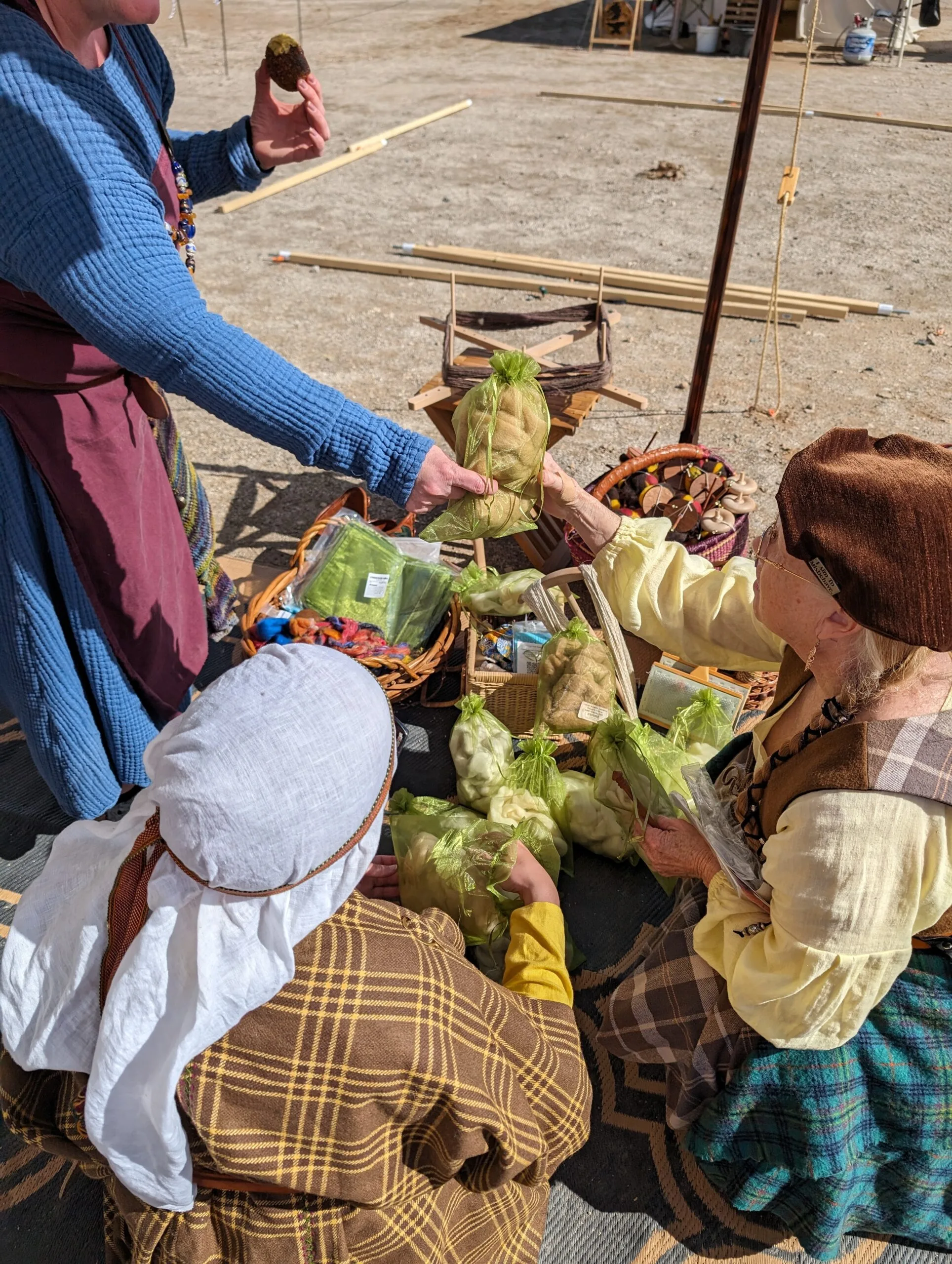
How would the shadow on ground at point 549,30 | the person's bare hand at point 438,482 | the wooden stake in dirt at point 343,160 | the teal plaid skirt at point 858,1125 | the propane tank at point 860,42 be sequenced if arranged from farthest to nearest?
the shadow on ground at point 549,30
the propane tank at point 860,42
the wooden stake in dirt at point 343,160
the person's bare hand at point 438,482
the teal plaid skirt at point 858,1125

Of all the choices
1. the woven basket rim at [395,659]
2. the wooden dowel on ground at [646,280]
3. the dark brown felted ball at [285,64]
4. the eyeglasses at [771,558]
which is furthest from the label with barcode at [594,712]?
the wooden dowel on ground at [646,280]

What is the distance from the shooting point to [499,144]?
31.3 ft

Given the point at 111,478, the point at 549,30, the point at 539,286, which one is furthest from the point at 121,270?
the point at 549,30

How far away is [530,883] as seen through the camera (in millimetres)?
2064

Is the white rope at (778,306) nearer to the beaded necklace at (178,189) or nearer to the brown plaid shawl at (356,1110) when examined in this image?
the beaded necklace at (178,189)

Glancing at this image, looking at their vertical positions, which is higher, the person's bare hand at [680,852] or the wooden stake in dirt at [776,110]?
the wooden stake in dirt at [776,110]

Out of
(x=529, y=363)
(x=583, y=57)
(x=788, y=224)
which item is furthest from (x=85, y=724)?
(x=583, y=57)

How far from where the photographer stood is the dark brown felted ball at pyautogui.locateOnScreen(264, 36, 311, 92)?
265 cm

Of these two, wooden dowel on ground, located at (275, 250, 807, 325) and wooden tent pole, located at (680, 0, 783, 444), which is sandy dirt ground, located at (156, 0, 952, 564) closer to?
wooden dowel on ground, located at (275, 250, 807, 325)

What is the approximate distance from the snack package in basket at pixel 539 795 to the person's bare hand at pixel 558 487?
74 centimetres

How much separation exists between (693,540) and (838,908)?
6.71ft

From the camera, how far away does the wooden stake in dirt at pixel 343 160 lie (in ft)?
26.0

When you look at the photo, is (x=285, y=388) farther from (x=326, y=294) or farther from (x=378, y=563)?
(x=326, y=294)

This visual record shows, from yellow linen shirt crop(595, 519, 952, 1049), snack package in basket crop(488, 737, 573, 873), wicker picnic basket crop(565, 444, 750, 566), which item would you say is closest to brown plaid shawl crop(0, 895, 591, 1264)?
yellow linen shirt crop(595, 519, 952, 1049)
